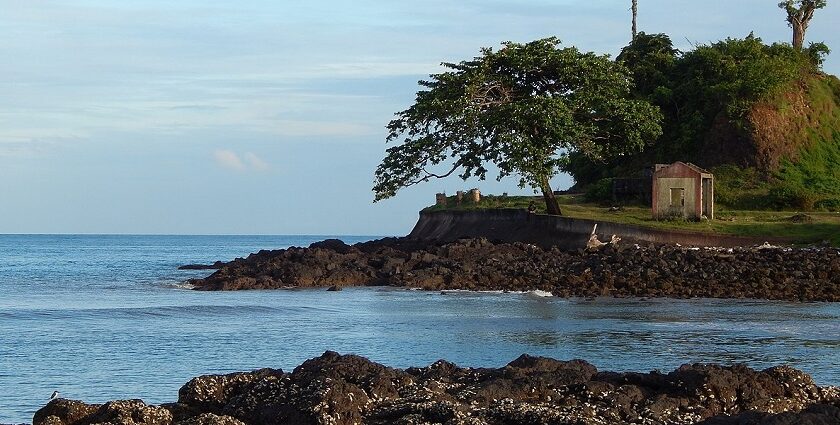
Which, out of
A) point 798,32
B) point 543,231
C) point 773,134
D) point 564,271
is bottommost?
point 564,271

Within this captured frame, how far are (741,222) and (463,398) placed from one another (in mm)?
34298

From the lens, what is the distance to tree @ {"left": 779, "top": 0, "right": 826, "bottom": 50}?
62.2 meters

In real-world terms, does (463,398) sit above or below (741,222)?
below

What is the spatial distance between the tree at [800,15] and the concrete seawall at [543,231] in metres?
22.2

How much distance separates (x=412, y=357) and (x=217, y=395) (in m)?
7.72

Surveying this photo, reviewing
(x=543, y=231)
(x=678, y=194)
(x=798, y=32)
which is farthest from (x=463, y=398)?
(x=798, y=32)

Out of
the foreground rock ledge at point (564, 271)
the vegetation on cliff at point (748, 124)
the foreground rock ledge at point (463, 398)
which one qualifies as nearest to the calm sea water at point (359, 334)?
the foreground rock ledge at point (564, 271)

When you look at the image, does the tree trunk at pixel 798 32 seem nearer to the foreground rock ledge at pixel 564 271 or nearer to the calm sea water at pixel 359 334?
the foreground rock ledge at pixel 564 271

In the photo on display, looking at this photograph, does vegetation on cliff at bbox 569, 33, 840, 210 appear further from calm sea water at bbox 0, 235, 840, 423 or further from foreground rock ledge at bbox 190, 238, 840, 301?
calm sea water at bbox 0, 235, 840, 423

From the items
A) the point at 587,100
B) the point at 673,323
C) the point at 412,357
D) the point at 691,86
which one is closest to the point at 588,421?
the point at 412,357

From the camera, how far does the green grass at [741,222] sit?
42.0 metres

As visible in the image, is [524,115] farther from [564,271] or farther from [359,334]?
[359,334]

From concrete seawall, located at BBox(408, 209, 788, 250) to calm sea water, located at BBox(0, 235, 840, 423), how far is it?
8.50 m

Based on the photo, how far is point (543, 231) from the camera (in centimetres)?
4566
